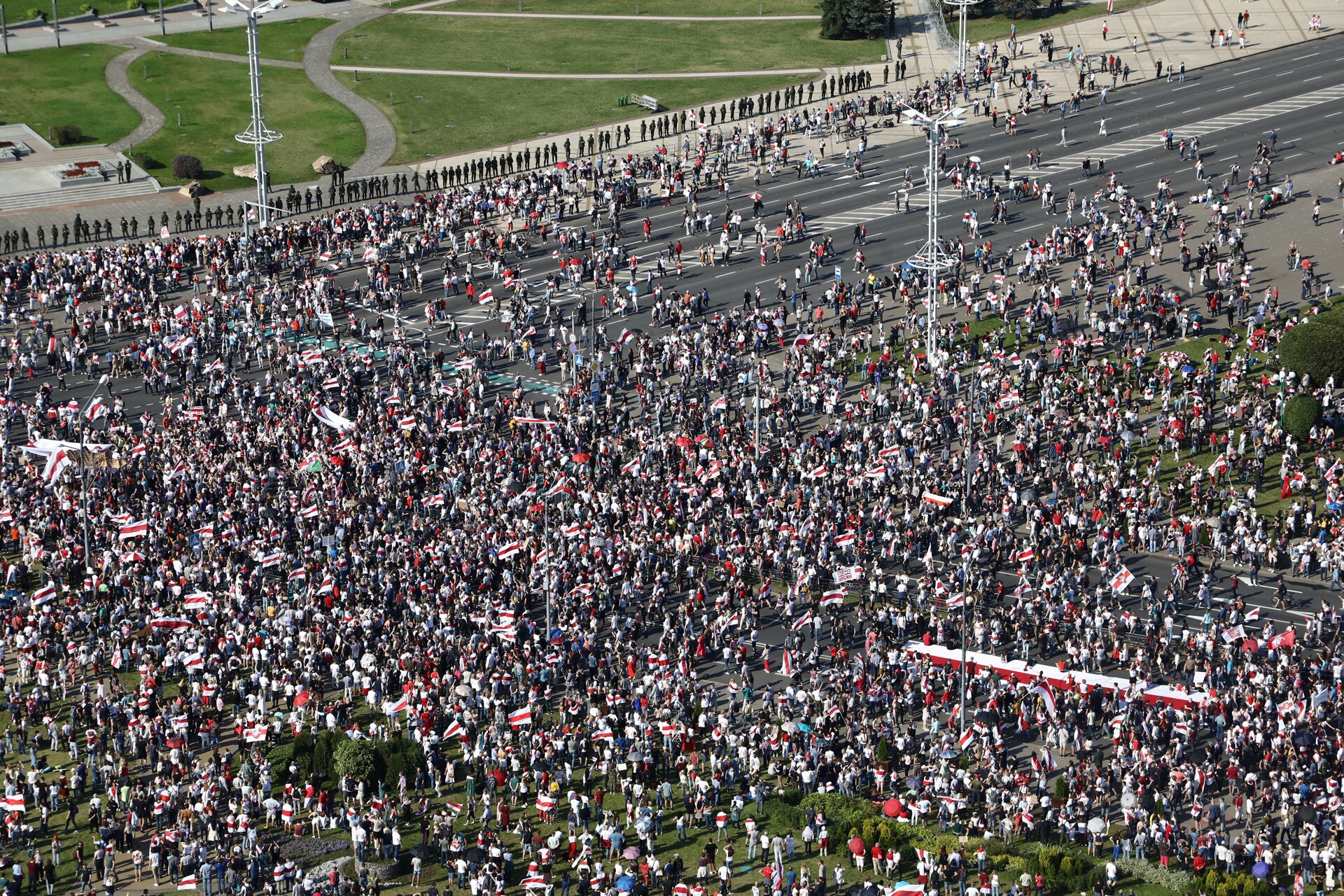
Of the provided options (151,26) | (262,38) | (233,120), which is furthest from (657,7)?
(233,120)

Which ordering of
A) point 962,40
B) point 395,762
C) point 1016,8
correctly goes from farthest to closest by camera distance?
1. point 1016,8
2. point 962,40
3. point 395,762

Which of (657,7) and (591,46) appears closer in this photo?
(591,46)

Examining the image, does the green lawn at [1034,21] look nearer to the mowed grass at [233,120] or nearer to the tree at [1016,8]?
the tree at [1016,8]

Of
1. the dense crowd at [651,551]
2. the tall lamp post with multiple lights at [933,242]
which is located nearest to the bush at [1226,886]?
the dense crowd at [651,551]

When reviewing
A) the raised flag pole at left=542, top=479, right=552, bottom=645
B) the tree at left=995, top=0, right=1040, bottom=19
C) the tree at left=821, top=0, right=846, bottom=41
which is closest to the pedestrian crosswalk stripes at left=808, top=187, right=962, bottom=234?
the tree at left=821, top=0, right=846, bottom=41

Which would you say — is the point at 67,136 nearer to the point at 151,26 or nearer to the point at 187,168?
the point at 187,168

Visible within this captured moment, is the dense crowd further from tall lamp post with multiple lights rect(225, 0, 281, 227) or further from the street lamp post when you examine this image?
the street lamp post
